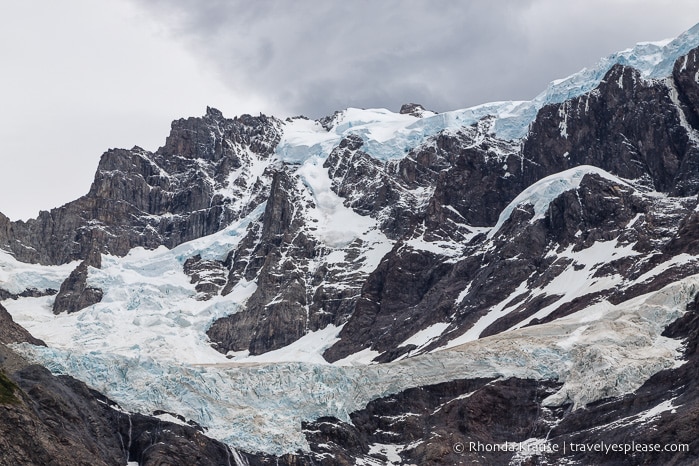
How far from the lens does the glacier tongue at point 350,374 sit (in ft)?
513

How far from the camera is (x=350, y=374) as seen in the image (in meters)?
174

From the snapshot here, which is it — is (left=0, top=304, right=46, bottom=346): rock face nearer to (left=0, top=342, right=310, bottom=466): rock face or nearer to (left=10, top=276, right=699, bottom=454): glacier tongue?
(left=10, top=276, right=699, bottom=454): glacier tongue

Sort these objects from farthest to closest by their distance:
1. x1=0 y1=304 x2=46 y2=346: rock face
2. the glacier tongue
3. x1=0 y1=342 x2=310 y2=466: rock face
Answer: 1. x1=0 y1=304 x2=46 y2=346: rock face
2. the glacier tongue
3. x1=0 y1=342 x2=310 y2=466: rock face

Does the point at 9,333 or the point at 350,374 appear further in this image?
the point at 350,374

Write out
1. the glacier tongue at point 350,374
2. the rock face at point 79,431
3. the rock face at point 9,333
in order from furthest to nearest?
the rock face at point 9,333 → the glacier tongue at point 350,374 → the rock face at point 79,431

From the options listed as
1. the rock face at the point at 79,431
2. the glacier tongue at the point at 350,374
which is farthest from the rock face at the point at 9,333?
the rock face at the point at 79,431

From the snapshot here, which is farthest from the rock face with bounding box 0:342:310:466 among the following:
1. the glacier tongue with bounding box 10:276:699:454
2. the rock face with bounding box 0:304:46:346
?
the rock face with bounding box 0:304:46:346

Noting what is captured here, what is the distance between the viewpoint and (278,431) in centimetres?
15712

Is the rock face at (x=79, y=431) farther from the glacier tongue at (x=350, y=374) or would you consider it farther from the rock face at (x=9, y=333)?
the rock face at (x=9, y=333)

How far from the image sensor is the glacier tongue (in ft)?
513

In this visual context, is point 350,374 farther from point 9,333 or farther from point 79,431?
point 9,333

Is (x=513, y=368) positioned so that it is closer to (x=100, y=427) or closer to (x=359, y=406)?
(x=359, y=406)

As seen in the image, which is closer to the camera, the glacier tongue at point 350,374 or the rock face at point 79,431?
the rock face at point 79,431

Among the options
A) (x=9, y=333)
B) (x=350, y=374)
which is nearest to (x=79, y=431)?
(x=9, y=333)
